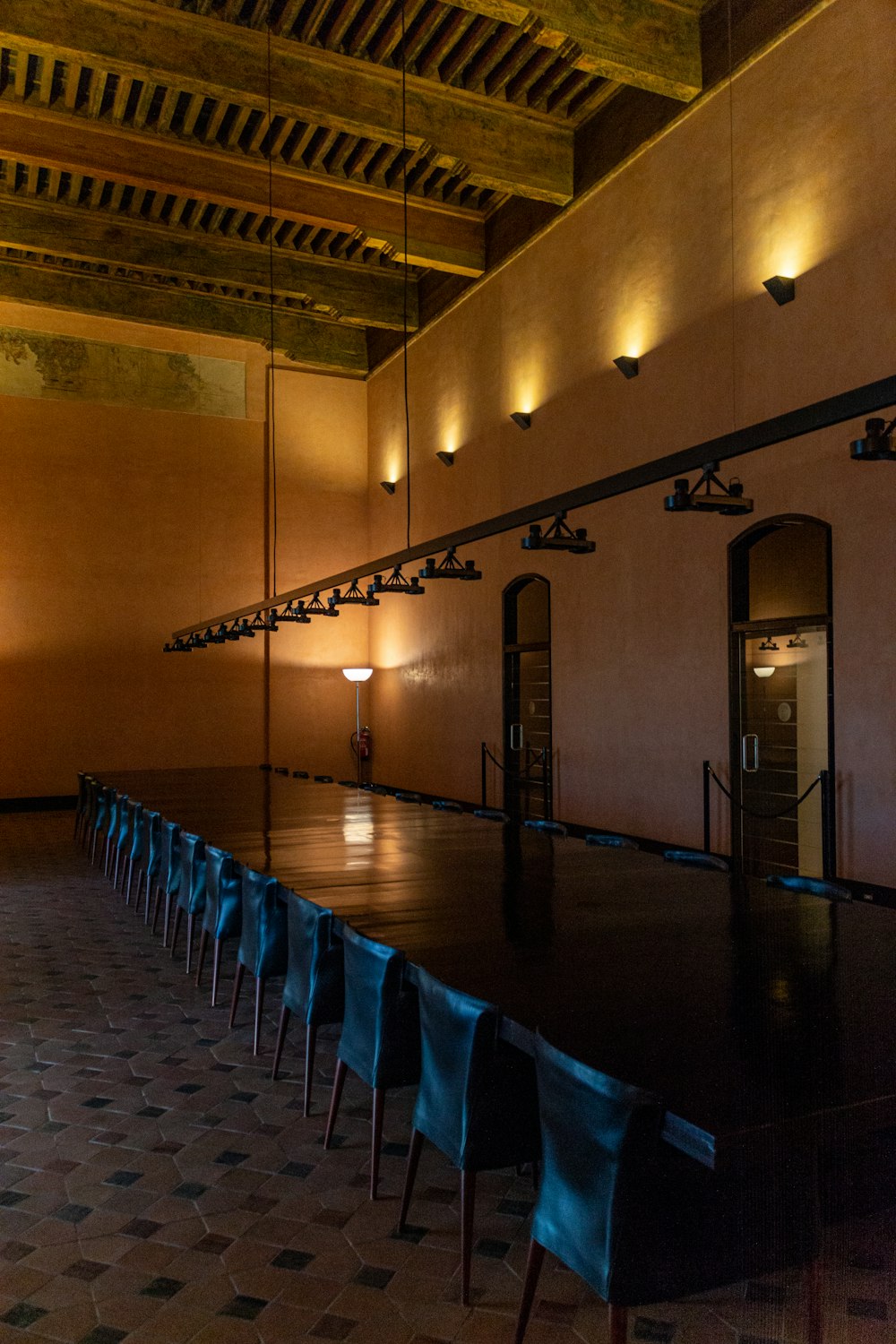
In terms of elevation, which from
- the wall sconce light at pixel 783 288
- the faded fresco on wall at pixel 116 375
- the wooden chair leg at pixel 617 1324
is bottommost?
the wooden chair leg at pixel 617 1324

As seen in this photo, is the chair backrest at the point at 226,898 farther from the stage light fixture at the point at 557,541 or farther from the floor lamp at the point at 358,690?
the floor lamp at the point at 358,690

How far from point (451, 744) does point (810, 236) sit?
6.57 meters

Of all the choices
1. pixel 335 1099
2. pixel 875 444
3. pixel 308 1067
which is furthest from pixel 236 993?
pixel 875 444

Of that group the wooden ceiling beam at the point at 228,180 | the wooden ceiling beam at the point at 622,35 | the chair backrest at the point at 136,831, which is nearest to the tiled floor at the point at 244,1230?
the chair backrest at the point at 136,831

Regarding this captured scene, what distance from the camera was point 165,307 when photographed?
37.9 ft

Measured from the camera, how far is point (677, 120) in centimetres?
752

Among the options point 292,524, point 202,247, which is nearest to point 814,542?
point 202,247

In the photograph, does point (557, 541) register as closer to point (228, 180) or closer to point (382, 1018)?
point (382, 1018)

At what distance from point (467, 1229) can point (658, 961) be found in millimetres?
878

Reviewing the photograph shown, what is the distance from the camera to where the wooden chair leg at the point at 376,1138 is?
282 cm

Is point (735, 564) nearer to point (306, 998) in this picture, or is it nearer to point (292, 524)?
point (306, 998)

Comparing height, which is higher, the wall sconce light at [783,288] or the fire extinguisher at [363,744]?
the wall sconce light at [783,288]

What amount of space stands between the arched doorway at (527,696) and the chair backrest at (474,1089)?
6.87 m

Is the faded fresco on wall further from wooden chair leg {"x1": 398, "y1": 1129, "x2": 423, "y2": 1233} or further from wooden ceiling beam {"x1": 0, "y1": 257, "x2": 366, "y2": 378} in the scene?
wooden chair leg {"x1": 398, "y1": 1129, "x2": 423, "y2": 1233}
